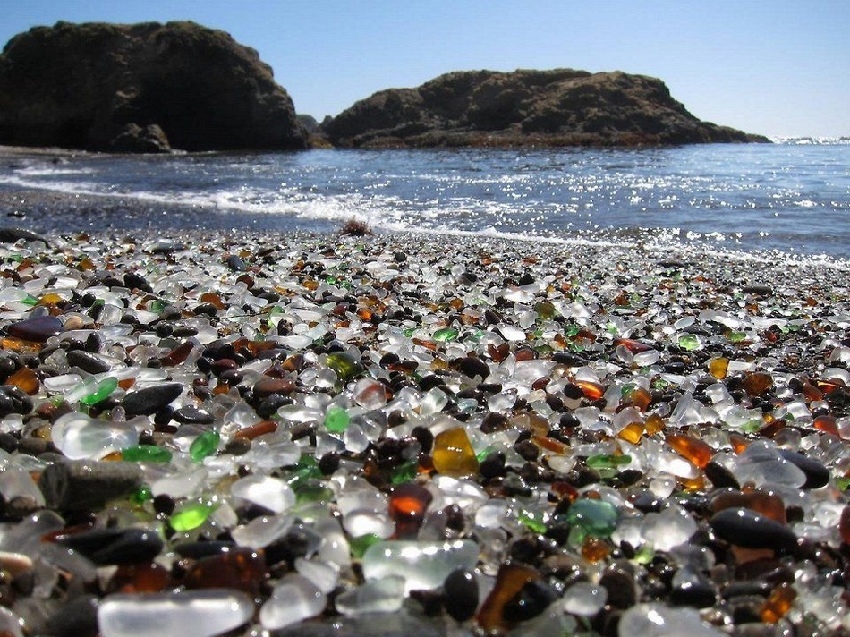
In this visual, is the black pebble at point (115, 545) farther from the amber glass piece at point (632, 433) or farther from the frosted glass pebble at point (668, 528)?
the amber glass piece at point (632, 433)

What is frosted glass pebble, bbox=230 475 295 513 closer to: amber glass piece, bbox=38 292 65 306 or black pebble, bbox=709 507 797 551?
black pebble, bbox=709 507 797 551

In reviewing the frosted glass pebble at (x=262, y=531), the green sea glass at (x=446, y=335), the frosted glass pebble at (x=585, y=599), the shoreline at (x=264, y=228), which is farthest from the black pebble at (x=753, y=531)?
the shoreline at (x=264, y=228)

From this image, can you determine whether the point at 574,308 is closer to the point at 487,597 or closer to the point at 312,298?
the point at 312,298

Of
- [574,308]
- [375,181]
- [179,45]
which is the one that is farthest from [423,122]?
[574,308]

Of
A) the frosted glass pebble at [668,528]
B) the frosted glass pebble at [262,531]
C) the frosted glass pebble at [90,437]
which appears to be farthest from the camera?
the frosted glass pebble at [90,437]

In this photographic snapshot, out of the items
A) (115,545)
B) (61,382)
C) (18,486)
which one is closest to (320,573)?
(115,545)

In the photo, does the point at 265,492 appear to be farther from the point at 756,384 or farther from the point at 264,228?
the point at 264,228
